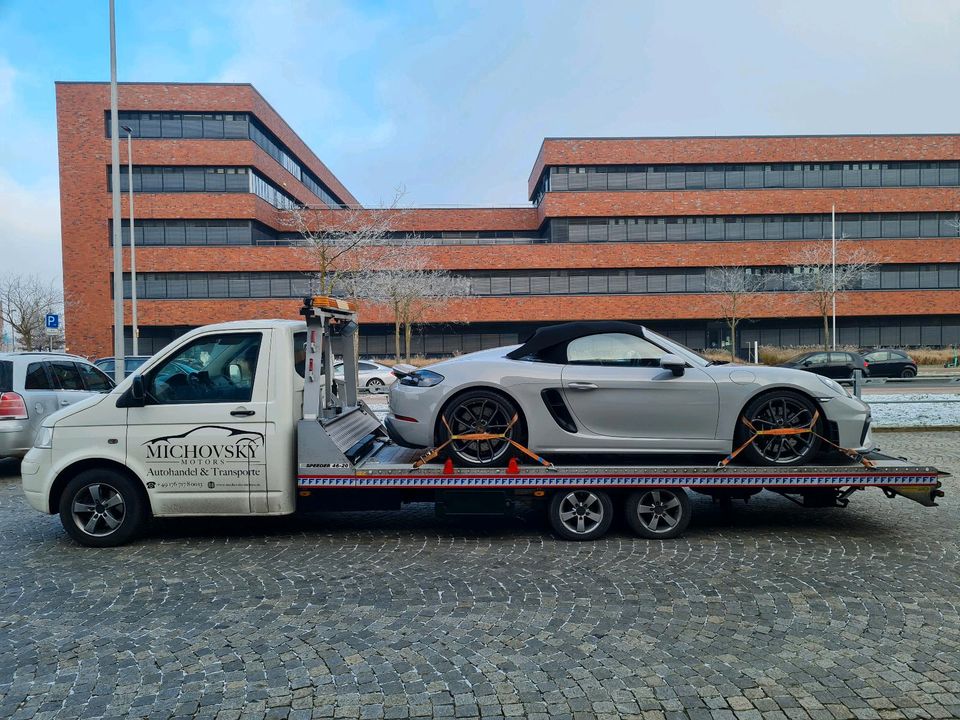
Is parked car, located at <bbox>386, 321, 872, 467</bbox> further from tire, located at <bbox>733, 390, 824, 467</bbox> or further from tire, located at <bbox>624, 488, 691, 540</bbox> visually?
tire, located at <bbox>624, 488, 691, 540</bbox>

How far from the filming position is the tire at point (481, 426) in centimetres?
608

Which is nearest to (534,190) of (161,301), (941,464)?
(161,301)

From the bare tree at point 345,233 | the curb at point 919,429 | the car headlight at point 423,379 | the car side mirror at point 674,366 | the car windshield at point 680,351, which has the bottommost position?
the curb at point 919,429

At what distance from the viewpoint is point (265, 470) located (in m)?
5.86

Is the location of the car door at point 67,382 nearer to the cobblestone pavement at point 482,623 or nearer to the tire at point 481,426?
the cobblestone pavement at point 482,623

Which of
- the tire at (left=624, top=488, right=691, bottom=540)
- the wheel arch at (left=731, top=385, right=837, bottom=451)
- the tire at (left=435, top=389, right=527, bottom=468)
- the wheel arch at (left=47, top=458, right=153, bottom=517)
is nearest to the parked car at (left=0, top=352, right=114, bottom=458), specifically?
the wheel arch at (left=47, top=458, right=153, bottom=517)

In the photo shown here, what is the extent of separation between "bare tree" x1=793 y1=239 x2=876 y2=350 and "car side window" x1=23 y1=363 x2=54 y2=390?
45.2 metres

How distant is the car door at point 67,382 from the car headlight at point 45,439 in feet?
15.3

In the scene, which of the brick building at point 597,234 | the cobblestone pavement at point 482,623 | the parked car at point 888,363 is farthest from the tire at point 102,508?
the brick building at point 597,234

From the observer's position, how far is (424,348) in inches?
1937

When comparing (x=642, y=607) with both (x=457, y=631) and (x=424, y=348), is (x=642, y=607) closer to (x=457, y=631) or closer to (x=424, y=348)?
(x=457, y=631)

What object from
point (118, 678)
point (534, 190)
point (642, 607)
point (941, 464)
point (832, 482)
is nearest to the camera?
point (118, 678)

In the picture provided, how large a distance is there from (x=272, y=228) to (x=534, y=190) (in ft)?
65.0

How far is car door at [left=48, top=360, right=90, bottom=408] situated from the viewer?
33.7ft
